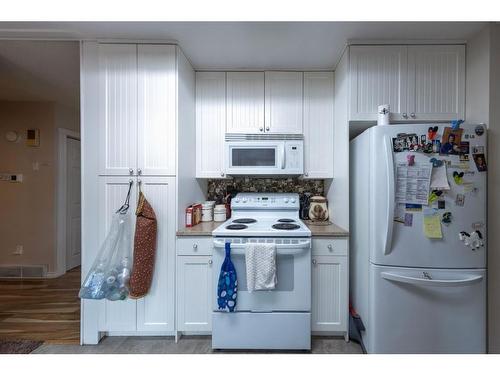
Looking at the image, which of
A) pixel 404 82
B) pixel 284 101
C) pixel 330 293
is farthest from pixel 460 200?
pixel 284 101

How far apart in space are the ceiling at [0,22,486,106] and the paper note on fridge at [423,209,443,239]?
1.34 metres

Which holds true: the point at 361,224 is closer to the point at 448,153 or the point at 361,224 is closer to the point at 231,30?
the point at 448,153

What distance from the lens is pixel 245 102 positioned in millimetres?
2246

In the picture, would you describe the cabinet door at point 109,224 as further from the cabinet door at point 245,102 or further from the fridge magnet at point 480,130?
the fridge magnet at point 480,130

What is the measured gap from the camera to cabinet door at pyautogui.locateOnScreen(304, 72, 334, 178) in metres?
2.21

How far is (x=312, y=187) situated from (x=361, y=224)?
2.77ft

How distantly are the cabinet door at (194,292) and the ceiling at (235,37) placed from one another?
5.59ft

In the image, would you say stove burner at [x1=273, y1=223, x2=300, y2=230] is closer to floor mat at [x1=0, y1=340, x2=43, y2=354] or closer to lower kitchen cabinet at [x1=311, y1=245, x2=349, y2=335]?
lower kitchen cabinet at [x1=311, y1=245, x2=349, y2=335]

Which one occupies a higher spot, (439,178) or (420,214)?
(439,178)

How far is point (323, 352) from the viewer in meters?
1.71

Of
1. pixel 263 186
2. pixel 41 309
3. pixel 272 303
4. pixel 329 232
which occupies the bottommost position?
pixel 41 309

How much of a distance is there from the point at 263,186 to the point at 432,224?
1.49 meters

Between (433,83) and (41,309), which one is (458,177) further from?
(41,309)

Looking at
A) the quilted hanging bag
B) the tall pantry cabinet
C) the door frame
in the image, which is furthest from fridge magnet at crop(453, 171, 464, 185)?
the door frame
